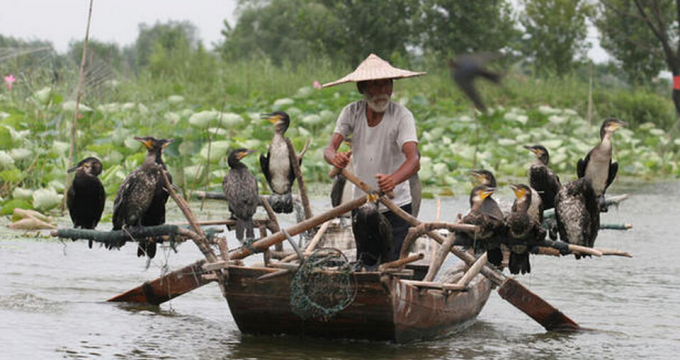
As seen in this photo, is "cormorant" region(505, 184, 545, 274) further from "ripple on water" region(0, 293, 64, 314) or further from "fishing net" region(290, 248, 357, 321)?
"ripple on water" region(0, 293, 64, 314)

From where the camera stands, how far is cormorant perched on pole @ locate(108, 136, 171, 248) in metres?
6.35

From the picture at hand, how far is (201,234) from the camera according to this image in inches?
244

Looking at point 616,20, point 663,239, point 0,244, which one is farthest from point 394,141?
point 616,20

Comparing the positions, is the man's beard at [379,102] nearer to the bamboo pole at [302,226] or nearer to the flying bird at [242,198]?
the bamboo pole at [302,226]

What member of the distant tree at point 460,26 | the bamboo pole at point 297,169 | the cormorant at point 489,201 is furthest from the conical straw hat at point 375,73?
the distant tree at point 460,26

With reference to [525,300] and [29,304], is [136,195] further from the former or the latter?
[525,300]

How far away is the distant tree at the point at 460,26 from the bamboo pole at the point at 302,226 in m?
20.2

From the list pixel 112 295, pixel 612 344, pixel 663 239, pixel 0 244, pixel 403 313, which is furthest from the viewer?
pixel 663 239

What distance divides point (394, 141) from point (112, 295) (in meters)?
2.99

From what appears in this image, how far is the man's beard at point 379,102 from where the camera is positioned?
600 centimetres

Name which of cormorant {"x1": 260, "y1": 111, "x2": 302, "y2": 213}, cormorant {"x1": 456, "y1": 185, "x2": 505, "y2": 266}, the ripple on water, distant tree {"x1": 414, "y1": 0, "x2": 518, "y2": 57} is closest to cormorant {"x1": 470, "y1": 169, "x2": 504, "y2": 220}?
cormorant {"x1": 456, "y1": 185, "x2": 505, "y2": 266}

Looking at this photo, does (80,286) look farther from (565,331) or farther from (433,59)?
(433,59)

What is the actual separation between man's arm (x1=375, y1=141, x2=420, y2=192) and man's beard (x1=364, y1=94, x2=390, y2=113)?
26 cm

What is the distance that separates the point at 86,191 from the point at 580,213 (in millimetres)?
2919
